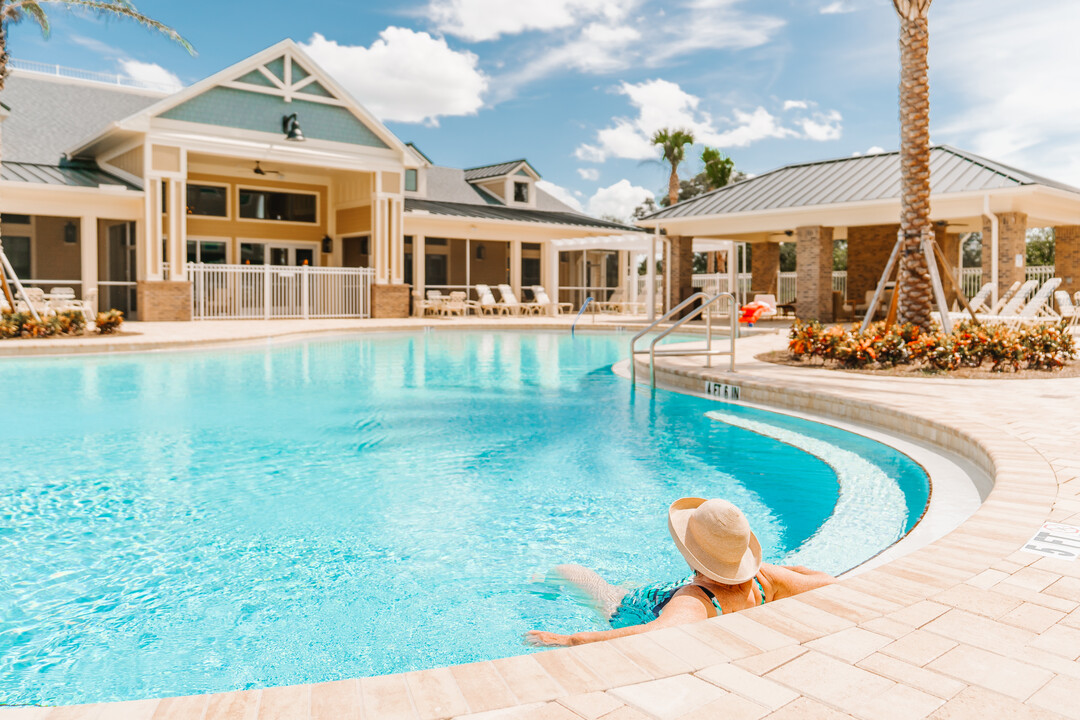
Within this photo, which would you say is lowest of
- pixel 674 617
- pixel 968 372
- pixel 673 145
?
pixel 674 617

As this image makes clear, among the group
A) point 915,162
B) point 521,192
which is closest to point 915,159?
point 915,162

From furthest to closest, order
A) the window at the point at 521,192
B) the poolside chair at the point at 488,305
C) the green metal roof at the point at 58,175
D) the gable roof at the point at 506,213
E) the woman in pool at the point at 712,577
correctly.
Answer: the window at the point at 521,192 < the gable roof at the point at 506,213 < the poolside chair at the point at 488,305 < the green metal roof at the point at 58,175 < the woman in pool at the point at 712,577

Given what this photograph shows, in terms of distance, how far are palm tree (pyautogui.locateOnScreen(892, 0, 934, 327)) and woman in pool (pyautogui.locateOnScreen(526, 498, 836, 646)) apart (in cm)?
944

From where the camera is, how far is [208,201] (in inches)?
928

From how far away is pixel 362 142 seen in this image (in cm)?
2338

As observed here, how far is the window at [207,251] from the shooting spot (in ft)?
76.8

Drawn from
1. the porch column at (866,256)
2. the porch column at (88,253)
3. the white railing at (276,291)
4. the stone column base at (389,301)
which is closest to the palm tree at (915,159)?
the porch column at (866,256)

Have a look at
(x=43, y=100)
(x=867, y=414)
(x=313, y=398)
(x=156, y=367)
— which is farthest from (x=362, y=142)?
(x=867, y=414)

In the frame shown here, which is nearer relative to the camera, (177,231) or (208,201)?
(177,231)

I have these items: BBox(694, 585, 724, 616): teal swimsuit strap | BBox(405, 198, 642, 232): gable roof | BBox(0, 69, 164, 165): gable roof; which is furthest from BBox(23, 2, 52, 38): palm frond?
BBox(694, 585, 724, 616): teal swimsuit strap

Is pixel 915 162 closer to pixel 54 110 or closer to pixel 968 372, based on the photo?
pixel 968 372

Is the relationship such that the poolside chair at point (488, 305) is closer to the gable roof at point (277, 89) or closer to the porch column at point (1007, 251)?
the gable roof at point (277, 89)

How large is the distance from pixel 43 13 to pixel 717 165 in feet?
93.5

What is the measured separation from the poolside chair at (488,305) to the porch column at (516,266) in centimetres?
144
